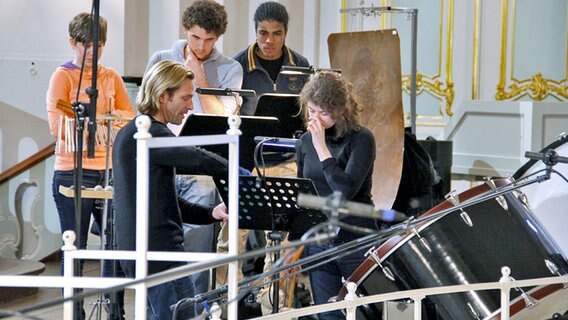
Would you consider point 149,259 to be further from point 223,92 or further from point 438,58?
point 438,58

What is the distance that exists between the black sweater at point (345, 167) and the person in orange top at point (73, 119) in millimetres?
1227

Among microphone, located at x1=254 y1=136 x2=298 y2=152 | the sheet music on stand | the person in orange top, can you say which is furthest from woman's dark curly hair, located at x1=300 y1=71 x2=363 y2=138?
the person in orange top

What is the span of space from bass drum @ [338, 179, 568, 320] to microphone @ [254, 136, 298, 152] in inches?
30.0

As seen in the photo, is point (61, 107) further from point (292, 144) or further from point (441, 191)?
point (441, 191)

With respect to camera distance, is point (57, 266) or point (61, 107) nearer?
→ point (61, 107)

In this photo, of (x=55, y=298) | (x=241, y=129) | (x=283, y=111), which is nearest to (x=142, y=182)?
(x=241, y=129)

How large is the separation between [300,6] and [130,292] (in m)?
3.35

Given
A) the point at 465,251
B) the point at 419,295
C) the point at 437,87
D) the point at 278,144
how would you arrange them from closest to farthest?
the point at 419,295 < the point at 465,251 < the point at 278,144 < the point at 437,87

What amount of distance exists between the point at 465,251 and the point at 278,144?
1.03 metres

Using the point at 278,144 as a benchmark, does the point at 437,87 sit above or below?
above

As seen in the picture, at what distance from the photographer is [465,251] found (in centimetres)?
343

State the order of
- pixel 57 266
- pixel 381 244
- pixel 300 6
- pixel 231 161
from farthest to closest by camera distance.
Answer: pixel 300 6 → pixel 57 266 → pixel 381 244 → pixel 231 161

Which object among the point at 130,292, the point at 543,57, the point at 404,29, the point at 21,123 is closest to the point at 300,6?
the point at 404,29

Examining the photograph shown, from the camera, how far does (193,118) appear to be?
396 centimetres
